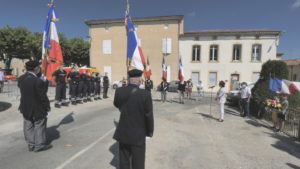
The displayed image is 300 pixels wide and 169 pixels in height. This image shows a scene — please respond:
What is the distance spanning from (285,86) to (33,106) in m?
8.12

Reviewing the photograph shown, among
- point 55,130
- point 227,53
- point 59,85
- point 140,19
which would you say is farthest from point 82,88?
point 227,53

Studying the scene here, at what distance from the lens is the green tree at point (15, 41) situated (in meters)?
23.8

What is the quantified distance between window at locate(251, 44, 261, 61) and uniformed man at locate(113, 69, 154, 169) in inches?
973

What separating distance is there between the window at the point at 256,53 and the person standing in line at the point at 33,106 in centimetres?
2520

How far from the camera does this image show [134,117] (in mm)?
2223

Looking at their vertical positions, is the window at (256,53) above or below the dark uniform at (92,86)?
above

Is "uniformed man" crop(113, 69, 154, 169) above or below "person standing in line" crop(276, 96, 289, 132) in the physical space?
above

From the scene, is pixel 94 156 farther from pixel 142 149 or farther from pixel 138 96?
pixel 138 96

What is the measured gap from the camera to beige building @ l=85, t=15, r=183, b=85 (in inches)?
933

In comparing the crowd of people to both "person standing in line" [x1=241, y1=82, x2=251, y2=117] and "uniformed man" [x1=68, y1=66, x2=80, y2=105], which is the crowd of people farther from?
"person standing in line" [x1=241, y1=82, x2=251, y2=117]

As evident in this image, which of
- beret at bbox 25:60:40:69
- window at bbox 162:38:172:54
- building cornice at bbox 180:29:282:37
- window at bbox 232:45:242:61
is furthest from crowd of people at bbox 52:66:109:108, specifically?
window at bbox 232:45:242:61

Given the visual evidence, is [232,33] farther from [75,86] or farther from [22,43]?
[22,43]

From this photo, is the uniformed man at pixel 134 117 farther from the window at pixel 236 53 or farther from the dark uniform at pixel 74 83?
the window at pixel 236 53

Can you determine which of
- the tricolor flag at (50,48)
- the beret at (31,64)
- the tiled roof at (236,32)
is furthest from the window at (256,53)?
the beret at (31,64)
